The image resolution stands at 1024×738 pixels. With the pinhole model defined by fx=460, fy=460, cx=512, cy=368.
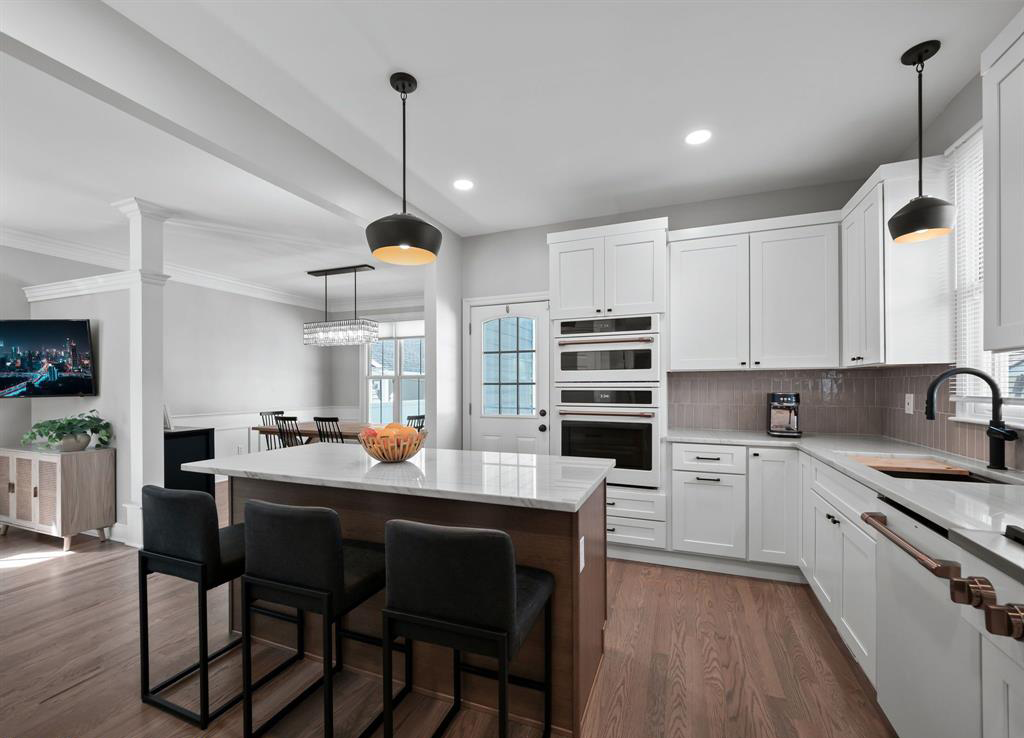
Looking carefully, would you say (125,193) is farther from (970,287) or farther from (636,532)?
(970,287)

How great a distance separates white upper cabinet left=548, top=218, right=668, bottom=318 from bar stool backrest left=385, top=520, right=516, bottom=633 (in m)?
2.48

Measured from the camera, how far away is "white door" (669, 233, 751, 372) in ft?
10.9

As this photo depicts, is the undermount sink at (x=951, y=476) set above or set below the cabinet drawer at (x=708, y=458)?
above

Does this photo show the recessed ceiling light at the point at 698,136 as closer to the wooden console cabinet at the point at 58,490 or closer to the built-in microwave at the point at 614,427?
the built-in microwave at the point at 614,427

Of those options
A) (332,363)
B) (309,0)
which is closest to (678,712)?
(309,0)

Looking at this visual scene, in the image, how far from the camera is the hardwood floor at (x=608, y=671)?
178 cm

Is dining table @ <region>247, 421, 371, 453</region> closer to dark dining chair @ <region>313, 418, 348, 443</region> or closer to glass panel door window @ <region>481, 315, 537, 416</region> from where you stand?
dark dining chair @ <region>313, 418, 348, 443</region>

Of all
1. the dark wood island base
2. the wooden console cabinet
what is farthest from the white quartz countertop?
the wooden console cabinet

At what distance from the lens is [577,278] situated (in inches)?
142

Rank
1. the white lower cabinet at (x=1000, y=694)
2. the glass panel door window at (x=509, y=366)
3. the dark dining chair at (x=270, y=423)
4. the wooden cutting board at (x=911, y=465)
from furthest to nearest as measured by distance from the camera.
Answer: the dark dining chair at (x=270, y=423), the glass panel door window at (x=509, y=366), the wooden cutting board at (x=911, y=465), the white lower cabinet at (x=1000, y=694)

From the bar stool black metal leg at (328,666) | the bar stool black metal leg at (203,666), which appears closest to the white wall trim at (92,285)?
the bar stool black metal leg at (203,666)

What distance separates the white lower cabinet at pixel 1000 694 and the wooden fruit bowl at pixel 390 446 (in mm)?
1936

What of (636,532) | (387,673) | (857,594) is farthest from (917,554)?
(636,532)

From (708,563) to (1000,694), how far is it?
7.64 feet
